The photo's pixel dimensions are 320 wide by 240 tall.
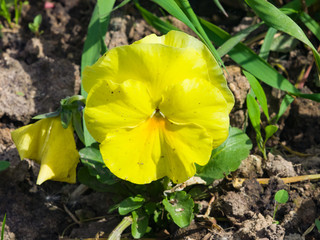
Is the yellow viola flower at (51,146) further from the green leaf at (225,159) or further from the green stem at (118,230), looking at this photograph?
the green leaf at (225,159)

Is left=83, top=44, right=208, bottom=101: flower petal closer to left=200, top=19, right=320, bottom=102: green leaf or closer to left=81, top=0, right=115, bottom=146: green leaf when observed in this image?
left=81, top=0, right=115, bottom=146: green leaf

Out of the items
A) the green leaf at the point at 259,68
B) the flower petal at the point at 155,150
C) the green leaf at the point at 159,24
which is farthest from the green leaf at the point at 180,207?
the green leaf at the point at 159,24

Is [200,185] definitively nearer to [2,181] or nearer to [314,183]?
[314,183]

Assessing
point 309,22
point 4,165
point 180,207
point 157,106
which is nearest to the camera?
point 157,106

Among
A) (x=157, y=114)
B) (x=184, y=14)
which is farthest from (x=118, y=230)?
(x=184, y=14)

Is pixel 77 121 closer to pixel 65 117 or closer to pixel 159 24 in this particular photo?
pixel 65 117

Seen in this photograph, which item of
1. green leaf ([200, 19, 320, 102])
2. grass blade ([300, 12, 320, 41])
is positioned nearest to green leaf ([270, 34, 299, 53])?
grass blade ([300, 12, 320, 41])

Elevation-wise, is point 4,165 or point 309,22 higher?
point 309,22
